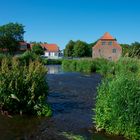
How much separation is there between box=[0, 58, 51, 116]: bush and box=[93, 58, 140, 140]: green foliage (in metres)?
3.39

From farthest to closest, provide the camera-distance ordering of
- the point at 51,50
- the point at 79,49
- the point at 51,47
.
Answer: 1. the point at 51,47
2. the point at 51,50
3. the point at 79,49

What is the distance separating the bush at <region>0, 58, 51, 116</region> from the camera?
14.9 m

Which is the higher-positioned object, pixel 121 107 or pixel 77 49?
pixel 77 49

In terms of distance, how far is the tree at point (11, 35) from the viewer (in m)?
120

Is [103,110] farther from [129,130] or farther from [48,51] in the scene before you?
[48,51]

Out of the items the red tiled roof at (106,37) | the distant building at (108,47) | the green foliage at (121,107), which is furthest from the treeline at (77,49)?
the green foliage at (121,107)

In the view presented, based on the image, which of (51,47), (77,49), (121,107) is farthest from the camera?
(51,47)

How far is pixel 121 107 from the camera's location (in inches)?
463

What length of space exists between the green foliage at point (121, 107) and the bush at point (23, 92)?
3.39m

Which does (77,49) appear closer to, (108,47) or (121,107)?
(108,47)

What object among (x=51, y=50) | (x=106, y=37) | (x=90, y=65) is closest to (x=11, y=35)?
(x=51, y=50)

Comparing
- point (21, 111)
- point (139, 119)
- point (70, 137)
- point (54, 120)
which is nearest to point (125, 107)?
point (139, 119)

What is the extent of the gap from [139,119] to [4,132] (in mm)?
4850

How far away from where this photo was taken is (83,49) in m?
125
